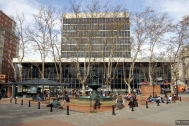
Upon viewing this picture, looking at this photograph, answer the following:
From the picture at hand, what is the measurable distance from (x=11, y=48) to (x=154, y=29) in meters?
78.0

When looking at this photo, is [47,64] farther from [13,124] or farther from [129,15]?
[13,124]

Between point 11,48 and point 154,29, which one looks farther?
point 11,48

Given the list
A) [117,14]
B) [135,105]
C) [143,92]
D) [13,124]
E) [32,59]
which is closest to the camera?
[13,124]

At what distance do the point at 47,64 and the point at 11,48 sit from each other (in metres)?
43.4

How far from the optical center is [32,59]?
58.9 meters

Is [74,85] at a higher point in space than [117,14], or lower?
lower

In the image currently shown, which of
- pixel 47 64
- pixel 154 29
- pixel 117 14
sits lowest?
pixel 47 64

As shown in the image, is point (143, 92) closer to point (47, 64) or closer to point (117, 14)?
point (117, 14)

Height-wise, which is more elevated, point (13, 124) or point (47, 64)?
point (47, 64)

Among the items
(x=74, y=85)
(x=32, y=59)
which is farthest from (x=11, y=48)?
(x=74, y=85)

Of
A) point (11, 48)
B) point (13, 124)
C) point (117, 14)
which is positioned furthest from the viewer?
point (11, 48)

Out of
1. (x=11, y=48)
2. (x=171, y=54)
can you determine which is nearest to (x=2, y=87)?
(x=171, y=54)

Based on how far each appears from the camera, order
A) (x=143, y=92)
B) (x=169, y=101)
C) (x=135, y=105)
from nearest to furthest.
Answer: (x=135, y=105) < (x=169, y=101) < (x=143, y=92)

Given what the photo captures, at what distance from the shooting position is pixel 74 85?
6038cm
